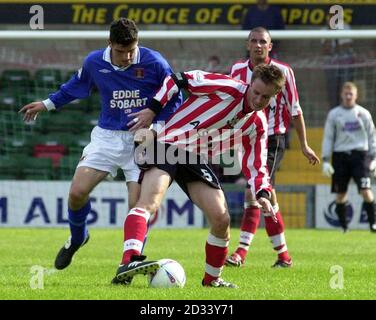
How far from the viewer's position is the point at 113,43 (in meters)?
7.59

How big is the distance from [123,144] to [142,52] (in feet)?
2.36

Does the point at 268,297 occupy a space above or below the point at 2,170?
above

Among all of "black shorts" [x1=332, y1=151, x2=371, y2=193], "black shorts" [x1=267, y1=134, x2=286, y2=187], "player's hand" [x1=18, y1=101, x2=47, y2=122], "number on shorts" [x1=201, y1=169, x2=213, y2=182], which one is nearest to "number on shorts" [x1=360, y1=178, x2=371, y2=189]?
"black shorts" [x1=332, y1=151, x2=371, y2=193]

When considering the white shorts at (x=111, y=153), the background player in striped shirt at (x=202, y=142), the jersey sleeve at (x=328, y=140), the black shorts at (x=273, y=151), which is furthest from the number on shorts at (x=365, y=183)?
the background player in striped shirt at (x=202, y=142)

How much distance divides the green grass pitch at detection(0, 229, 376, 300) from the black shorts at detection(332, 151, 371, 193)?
676 millimetres

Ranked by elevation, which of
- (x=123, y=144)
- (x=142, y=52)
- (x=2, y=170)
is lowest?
(x=2, y=170)

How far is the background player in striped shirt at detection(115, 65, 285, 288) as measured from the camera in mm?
6938

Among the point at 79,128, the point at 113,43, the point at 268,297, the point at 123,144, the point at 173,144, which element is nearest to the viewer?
the point at 268,297

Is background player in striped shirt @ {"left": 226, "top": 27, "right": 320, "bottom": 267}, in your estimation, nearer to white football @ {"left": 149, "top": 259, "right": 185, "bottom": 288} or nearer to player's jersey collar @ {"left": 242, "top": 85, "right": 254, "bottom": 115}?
player's jersey collar @ {"left": 242, "top": 85, "right": 254, "bottom": 115}

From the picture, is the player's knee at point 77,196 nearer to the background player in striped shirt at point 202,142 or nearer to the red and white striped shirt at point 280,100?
the background player in striped shirt at point 202,142

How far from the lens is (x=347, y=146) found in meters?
14.5

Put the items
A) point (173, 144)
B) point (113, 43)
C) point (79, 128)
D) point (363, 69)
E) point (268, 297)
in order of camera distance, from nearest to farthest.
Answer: point (268, 297)
point (173, 144)
point (113, 43)
point (363, 69)
point (79, 128)
